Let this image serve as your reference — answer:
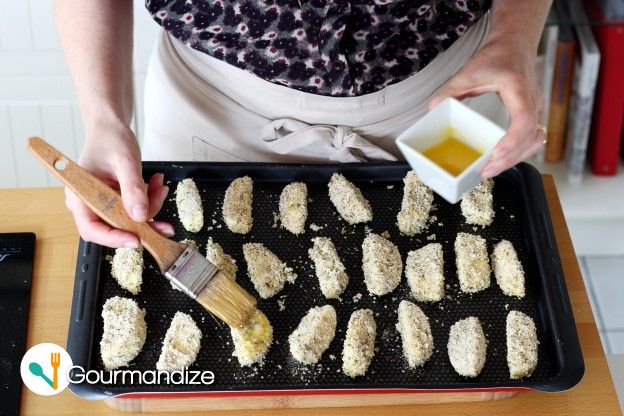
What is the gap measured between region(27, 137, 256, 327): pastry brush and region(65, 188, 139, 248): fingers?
1 cm

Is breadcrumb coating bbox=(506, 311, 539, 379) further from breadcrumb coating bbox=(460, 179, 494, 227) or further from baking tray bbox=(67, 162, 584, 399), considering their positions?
breadcrumb coating bbox=(460, 179, 494, 227)

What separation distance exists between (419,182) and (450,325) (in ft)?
0.73

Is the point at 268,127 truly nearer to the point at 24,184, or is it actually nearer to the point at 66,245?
the point at 66,245

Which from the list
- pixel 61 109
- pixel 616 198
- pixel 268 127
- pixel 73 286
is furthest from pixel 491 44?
pixel 61 109

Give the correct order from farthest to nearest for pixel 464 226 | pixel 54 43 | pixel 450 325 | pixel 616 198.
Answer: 1. pixel 616 198
2. pixel 54 43
3. pixel 464 226
4. pixel 450 325

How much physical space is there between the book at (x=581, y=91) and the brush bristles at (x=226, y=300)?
42.7 inches

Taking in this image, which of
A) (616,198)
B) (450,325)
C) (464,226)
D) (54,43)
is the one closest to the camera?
→ (450,325)

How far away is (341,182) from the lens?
1118 millimetres

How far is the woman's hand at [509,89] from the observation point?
94cm

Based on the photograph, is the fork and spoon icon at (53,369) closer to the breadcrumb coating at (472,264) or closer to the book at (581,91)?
the breadcrumb coating at (472,264)

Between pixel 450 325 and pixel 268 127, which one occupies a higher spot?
pixel 268 127

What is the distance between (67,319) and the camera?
1043 mm

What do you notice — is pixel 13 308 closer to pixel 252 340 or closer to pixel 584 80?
pixel 252 340

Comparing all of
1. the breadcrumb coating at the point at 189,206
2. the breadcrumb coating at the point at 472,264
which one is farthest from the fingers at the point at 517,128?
the breadcrumb coating at the point at 189,206
